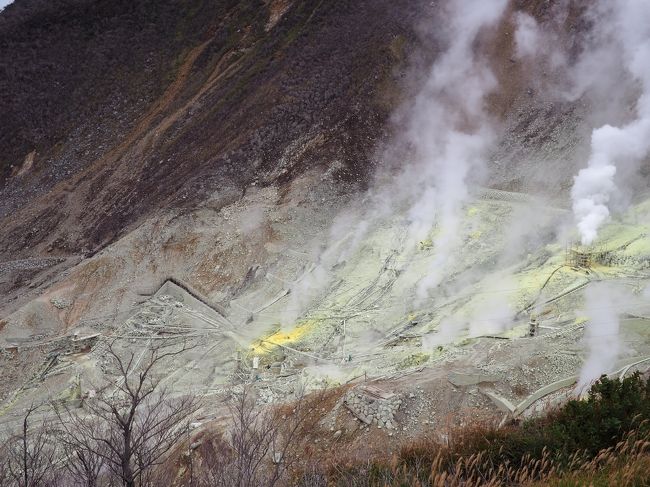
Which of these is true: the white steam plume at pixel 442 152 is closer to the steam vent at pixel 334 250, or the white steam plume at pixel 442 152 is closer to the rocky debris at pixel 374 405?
the steam vent at pixel 334 250

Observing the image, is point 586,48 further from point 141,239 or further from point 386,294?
point 141,239

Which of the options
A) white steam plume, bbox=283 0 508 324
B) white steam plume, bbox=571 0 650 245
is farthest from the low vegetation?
white steam plume, bbox=571 0 650 245

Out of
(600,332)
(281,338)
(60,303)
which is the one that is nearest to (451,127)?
(281,338)

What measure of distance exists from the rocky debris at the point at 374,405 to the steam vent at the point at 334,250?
0.18 feet

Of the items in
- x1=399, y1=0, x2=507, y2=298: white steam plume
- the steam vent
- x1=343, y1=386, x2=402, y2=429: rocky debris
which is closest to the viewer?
the steam vent

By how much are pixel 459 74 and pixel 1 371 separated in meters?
20.2

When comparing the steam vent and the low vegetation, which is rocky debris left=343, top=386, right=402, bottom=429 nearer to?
the steam vent

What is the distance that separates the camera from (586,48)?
22297 millimetres

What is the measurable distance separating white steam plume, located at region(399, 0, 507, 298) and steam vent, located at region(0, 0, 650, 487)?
0.37ft

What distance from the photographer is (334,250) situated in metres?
18.8

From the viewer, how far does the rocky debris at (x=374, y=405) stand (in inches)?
416

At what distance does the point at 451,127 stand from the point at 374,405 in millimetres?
14896

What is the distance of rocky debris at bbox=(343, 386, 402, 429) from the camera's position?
34.7 ft

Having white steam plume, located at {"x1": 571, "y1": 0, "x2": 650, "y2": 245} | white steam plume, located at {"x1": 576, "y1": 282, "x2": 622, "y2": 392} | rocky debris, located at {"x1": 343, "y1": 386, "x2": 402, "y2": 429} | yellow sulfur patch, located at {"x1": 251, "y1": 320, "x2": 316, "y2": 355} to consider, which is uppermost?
white steam plume, located at {"x1": 571, "y1": 0, "x2": 650, "y2": 245}
